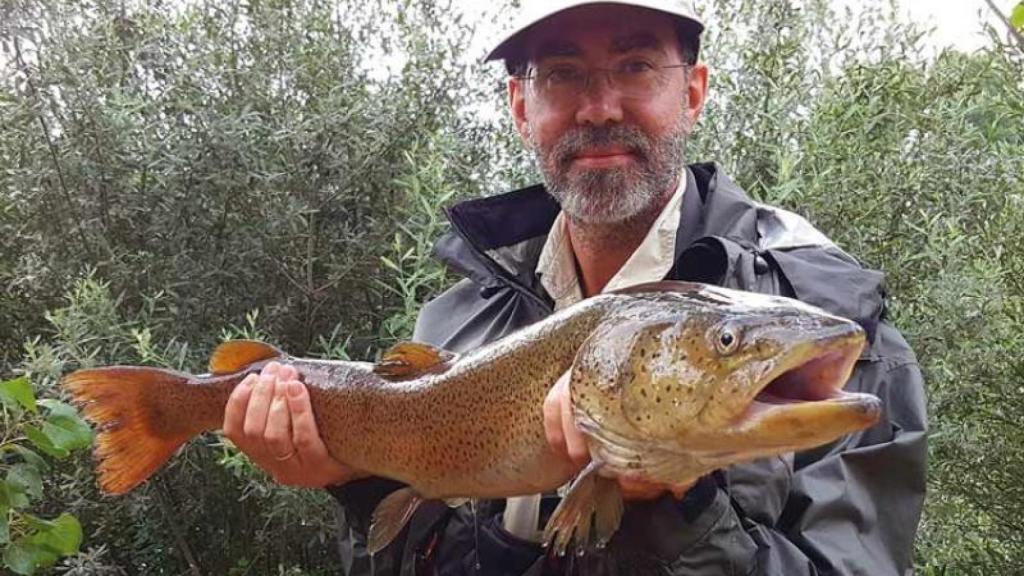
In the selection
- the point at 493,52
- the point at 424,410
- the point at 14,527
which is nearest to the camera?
the point at 424,410

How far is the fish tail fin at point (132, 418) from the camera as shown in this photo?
310cm

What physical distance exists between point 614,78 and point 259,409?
1.43m

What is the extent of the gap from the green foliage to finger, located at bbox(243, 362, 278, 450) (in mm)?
1039

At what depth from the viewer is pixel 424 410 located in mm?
2732

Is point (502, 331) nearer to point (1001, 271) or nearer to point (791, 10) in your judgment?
point (1001, 271)

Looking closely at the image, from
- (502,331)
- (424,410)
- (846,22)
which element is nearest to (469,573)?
(424,410)

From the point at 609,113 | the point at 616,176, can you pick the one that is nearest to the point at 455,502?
the point at 616,176

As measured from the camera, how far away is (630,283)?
3123 mm

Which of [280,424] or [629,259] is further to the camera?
[629,259]

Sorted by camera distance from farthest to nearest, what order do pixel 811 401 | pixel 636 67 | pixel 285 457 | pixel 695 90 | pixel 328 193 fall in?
1. pixel 328 193
2. pixel 695 90
3. pixel 636 67
4. pixel 285 457
5. pixel 811 401

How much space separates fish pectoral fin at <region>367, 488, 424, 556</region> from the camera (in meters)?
2.85

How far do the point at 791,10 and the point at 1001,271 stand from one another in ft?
5.35

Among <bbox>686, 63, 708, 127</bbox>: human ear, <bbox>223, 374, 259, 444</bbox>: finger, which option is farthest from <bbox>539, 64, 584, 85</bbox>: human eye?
<bbox>223, 374, 259, 444</bbox>: finger

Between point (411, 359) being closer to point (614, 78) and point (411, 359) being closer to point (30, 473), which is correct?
point (614, 78)
